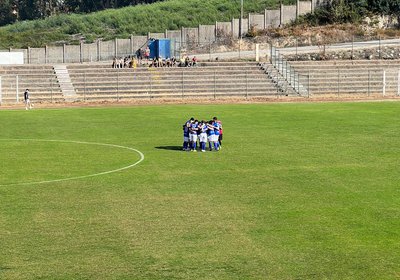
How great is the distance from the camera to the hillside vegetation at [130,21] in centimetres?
13762

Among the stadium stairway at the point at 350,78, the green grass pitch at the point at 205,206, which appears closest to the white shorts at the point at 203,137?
the green grass pitch at the point at 205,206

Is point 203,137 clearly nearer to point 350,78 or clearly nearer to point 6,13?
point 350,78

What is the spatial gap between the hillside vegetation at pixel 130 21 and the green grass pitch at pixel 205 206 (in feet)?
277

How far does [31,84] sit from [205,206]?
58625 mm

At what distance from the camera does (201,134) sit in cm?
4425

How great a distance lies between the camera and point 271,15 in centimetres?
13462

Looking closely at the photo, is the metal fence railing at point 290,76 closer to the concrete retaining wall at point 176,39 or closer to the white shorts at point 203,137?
the concrete retaining wall at point 176,39

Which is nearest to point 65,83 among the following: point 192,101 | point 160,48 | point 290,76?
point 192,101

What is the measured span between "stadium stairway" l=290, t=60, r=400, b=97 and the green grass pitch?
1441 inches

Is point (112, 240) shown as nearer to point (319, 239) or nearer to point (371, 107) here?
point (319, 239)

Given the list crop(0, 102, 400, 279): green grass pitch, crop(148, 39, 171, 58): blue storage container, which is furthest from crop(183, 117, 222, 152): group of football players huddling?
crop(148, 39, 171, 58): blue storage container

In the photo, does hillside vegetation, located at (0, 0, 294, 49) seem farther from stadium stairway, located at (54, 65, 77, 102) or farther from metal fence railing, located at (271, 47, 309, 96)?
metal fence railing, located at (271, 47, 309, 96)

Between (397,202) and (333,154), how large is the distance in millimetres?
→ 12810

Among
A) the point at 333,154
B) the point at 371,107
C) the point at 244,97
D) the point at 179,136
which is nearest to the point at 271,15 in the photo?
the point at 244,97
